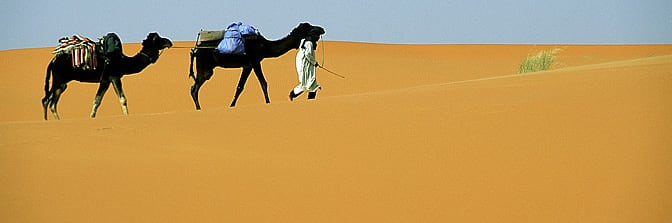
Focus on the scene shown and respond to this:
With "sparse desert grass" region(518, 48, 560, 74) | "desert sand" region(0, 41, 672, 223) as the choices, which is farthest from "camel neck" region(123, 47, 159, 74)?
"sparse desert grass" region(518, 48, 560, 74)

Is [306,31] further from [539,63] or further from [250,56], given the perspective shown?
[539,63]

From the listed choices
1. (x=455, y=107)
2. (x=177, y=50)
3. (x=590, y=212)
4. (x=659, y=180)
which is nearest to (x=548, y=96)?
(x=455, y=107)

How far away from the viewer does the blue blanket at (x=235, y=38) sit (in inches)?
573

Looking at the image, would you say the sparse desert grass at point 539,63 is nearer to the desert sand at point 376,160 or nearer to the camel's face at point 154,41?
the camel's face at point 154,41

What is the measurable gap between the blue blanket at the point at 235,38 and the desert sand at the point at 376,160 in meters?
4.23

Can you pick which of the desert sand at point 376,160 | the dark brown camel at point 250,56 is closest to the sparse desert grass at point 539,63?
the dark brown camel at point 250,56

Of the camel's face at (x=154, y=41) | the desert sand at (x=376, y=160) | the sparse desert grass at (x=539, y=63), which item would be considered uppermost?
the sparse desert grass at (x=539, y=63)

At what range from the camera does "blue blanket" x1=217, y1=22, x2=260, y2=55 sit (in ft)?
47.8

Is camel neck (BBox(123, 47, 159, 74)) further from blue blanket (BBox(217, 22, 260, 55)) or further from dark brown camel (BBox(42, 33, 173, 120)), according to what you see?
blue blanket (BBox(217, 22, 260, 55))

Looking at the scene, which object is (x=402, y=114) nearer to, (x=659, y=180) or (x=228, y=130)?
(x=228, y=130)

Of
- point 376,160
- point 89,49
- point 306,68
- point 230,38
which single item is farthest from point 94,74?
point 376,160

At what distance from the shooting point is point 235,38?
1459cm

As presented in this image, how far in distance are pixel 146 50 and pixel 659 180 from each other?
980cm

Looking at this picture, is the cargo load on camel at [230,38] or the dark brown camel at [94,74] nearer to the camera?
the dark brown camel at [94,74]
